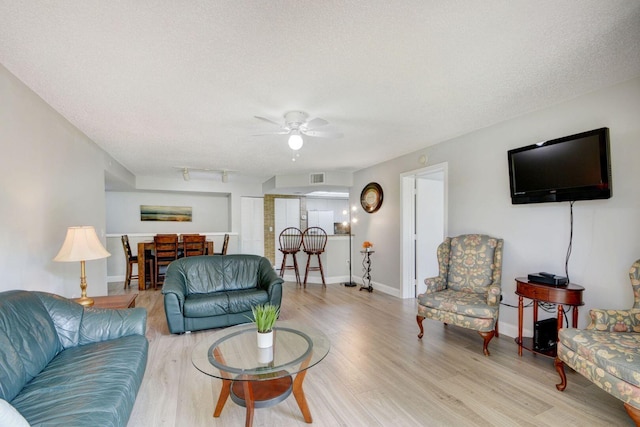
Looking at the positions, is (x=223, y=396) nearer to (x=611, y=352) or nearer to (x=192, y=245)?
(x=611, y=352)

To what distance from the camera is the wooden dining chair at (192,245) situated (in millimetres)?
5906

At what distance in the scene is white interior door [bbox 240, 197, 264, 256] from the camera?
26.0 ft

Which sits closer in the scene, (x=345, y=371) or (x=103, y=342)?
(x=103, y=342)

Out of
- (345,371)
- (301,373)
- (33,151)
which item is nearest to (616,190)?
(345,371)

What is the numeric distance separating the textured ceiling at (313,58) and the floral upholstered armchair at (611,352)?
1.62 meters

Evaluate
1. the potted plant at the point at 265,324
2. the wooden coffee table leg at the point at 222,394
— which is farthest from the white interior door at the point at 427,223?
the wooden coffee table leg at the point at 222,394

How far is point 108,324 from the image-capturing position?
2145mm

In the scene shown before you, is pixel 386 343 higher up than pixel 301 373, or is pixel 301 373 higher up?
pixel 301 373

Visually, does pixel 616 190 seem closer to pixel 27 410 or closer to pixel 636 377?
pixel 636 377

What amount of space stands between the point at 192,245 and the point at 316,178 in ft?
9.42

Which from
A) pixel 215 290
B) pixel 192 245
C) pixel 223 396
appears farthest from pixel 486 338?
pixel 192 245

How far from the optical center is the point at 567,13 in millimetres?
1577

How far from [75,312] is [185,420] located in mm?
1081

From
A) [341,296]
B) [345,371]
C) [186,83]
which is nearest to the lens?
[186,83]
